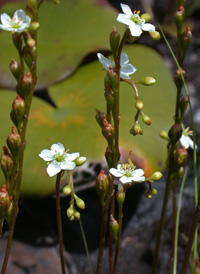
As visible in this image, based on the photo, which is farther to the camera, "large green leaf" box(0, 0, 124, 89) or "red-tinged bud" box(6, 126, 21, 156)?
"large green leaf" box(0, 0, 124, 89)

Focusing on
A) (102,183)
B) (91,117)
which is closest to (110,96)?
(102,183)

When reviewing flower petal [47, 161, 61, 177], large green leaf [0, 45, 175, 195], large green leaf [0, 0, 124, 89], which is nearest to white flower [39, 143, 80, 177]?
flower petal [47, 161, 61, 177]

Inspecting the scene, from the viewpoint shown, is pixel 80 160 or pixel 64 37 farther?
pixel 64 37

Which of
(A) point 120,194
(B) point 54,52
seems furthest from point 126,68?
(B) point 54,52

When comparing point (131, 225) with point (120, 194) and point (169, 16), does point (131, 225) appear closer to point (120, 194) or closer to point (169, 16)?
point (120, 194)

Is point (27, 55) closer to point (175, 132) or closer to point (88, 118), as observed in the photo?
point (175, 132)

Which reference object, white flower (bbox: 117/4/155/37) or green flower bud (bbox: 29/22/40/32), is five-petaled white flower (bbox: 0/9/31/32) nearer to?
green flower bud (bbox: 29/22/40/32)

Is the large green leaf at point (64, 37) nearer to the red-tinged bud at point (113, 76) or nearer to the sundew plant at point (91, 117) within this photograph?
the sundew plant at point (91, 117)
